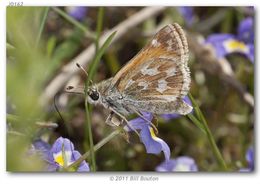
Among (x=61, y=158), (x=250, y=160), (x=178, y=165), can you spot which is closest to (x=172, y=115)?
(x=178, y=165)

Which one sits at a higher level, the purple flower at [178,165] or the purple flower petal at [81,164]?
the purple flower petal at [81,164]

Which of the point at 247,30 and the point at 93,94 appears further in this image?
the point at 247,30

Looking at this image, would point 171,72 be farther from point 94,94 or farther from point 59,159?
point 59,159

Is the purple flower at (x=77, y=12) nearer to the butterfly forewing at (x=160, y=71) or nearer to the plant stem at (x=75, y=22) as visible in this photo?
the plant stem at (x=75, y=22)

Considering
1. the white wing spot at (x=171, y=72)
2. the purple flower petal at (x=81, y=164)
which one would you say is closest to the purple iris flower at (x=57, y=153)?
the purple flower petal at (x=81, y=164)

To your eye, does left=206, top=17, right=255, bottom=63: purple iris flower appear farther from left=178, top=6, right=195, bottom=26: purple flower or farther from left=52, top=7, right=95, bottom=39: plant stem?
left=52, top=7, right=95, bottom=39: plant stem

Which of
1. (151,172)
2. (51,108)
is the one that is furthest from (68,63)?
(151,172)

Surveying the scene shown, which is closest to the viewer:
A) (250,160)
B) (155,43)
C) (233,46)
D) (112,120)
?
(155,43)
